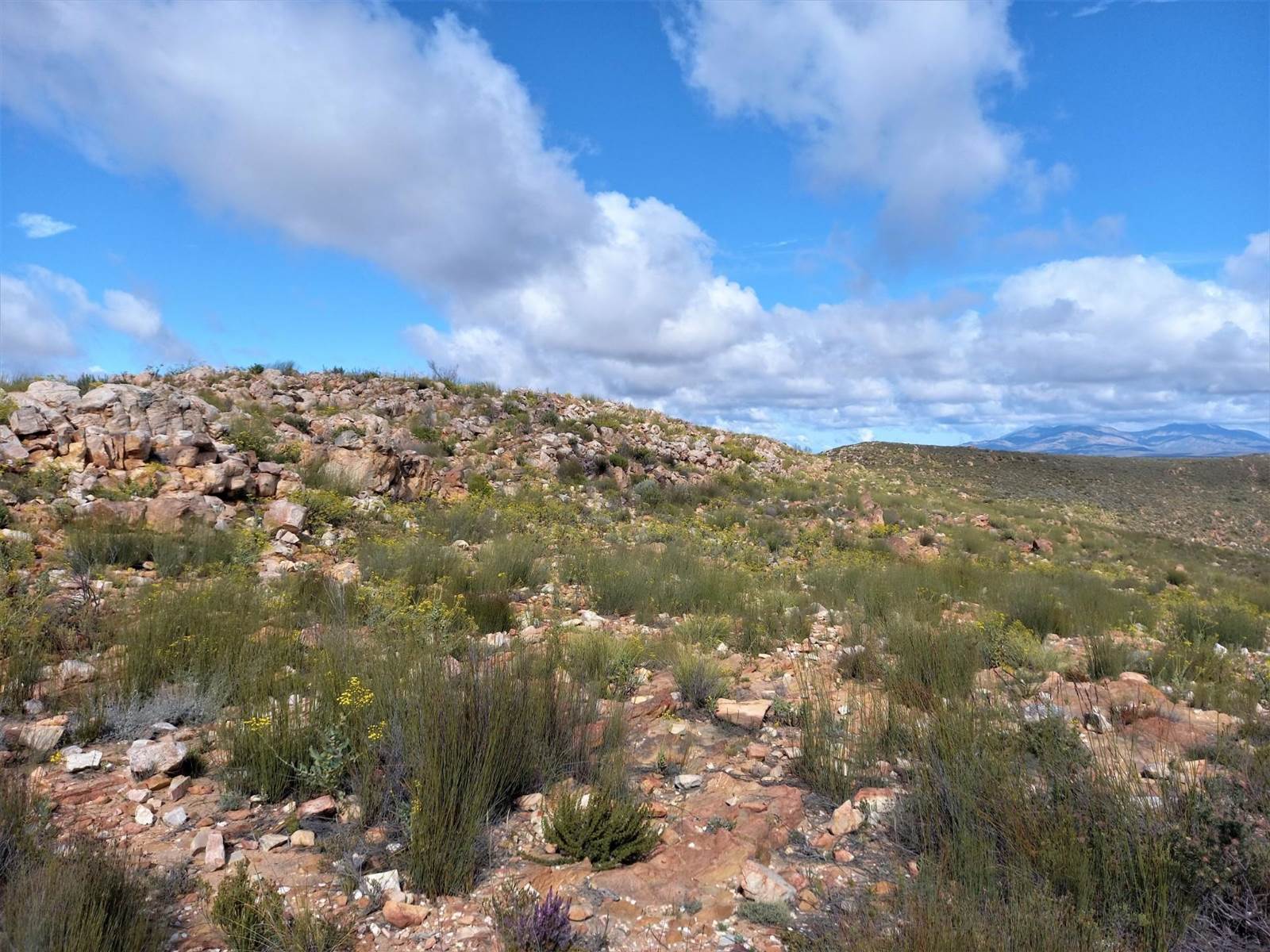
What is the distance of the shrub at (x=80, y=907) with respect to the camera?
2.20 metres

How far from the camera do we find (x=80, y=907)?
226cm

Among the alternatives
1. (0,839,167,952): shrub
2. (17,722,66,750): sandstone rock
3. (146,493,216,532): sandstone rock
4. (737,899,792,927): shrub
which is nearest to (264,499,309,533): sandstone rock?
(146,493,216,532): sandstone rock

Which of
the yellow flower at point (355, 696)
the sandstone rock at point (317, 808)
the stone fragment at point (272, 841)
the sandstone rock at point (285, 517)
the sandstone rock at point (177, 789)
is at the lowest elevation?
the stone fragment at point (272, 841)

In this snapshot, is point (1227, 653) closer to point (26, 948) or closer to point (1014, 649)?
point (1014, 649)

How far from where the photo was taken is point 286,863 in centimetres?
304

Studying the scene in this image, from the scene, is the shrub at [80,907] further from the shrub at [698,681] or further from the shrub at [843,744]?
the shrub at [698,681]

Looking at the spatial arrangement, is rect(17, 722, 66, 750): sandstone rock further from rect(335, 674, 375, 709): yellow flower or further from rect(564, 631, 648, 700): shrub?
rect(564, 631, 648, 700): shrub

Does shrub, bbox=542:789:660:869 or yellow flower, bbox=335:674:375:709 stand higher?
yellow flower, bbox=335:674:375:709

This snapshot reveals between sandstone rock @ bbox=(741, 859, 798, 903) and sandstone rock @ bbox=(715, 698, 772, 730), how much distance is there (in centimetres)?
184

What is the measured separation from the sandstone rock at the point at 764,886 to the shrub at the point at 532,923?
0.81 meters

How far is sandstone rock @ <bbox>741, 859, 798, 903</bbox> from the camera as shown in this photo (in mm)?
2914

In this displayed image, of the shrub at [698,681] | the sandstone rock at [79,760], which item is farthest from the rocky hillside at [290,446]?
the shrub at [698,681]

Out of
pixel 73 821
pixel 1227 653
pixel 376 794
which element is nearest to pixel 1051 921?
pixel 376 794

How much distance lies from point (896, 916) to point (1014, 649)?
14.7ft
